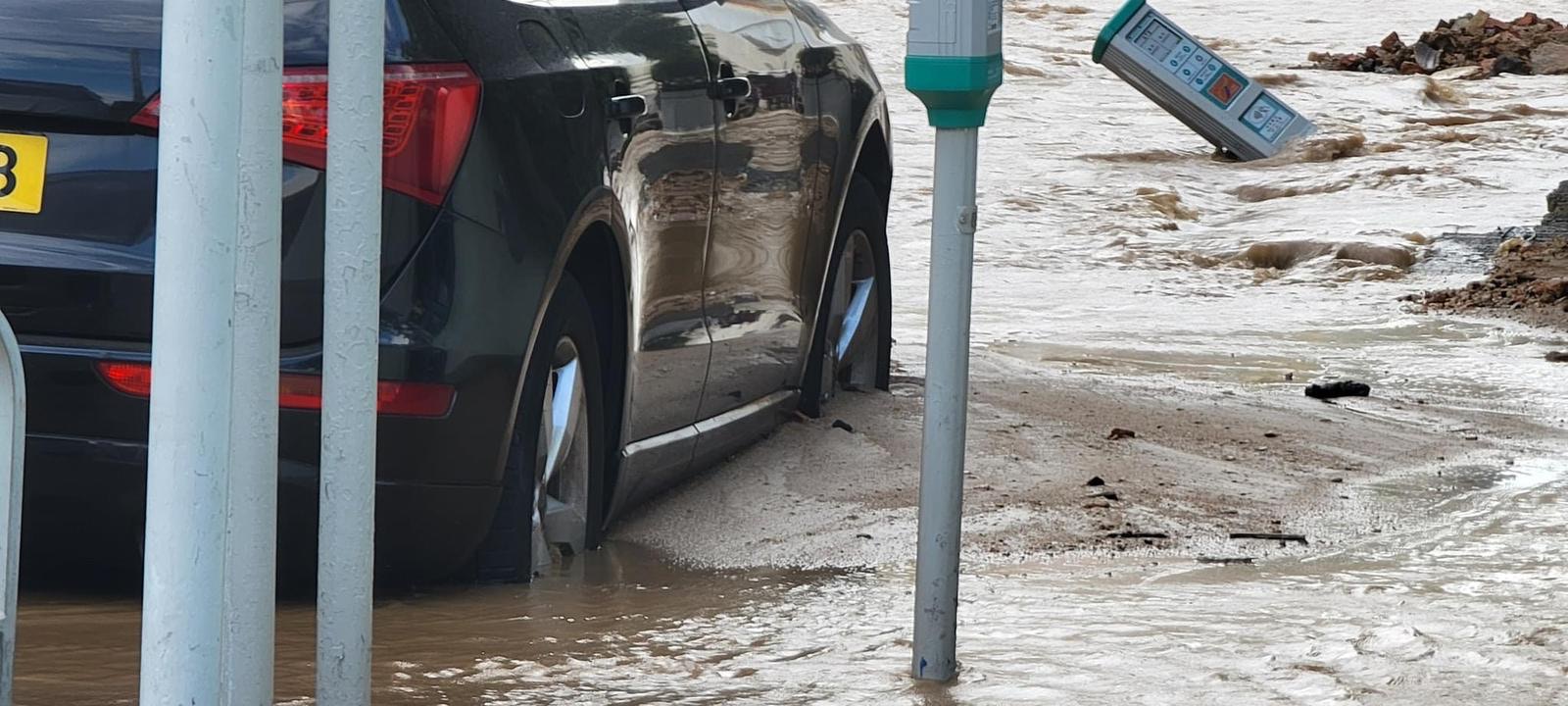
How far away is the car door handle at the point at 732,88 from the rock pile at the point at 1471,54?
1829cm

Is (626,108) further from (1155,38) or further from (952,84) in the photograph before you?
(1155,38)

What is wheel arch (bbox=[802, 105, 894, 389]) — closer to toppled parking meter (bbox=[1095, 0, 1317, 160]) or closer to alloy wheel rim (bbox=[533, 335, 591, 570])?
alloy wheel rim (bbox=[533, 335, 591, 570])

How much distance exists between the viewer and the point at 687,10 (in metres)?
4.76

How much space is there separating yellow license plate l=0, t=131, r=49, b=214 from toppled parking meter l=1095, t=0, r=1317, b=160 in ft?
43.0

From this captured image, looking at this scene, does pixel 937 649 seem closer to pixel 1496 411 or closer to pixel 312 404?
pixel 312 404

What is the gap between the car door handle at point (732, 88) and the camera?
15.5 feet

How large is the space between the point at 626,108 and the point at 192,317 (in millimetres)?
2083

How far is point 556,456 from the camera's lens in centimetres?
420

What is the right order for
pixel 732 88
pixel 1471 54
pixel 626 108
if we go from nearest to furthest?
pixel 626 108 < pixel 732 88 < pixel 1471 54

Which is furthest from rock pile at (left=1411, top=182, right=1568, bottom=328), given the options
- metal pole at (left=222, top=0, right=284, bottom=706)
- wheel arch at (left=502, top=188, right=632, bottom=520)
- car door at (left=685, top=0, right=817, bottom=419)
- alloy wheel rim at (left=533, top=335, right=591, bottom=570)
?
metal pole at (left=222, top=0, right=284, bottom=706)

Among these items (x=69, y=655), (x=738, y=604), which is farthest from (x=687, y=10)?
(x=69, y=655)

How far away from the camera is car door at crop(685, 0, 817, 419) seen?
4812 mm

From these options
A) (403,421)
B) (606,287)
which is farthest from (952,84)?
(606,287)

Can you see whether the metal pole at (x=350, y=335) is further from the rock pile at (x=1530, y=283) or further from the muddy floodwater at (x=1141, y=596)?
the rock pile at (x=1530, y=283)
